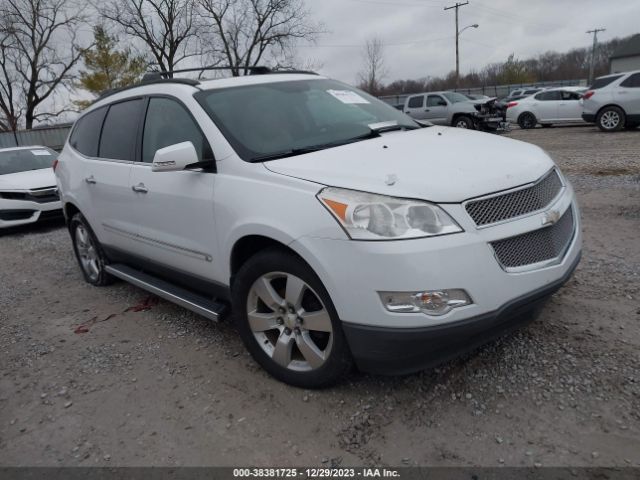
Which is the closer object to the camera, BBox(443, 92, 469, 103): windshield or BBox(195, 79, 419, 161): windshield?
BBox(195, 79, 419, 161): windshield

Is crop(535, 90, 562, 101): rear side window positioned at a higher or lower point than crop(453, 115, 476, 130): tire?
higher

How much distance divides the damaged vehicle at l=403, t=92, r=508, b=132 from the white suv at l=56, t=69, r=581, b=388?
14.3 meters

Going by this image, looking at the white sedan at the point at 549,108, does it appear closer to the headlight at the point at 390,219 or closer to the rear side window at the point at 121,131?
the rear side window at the point at 121,131

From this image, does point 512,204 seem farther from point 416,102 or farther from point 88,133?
point 416,102

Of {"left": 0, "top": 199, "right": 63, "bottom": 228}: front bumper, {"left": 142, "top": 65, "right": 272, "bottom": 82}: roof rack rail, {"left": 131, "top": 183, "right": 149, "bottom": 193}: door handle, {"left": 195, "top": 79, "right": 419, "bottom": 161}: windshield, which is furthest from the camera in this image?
{"left": 0, "top": 199, "right": 63, "bottom": 228}: front bumper

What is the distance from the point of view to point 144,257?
3.95 metres

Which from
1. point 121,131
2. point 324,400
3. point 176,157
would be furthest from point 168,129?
point 324,400

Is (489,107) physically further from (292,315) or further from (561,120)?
(292,315)

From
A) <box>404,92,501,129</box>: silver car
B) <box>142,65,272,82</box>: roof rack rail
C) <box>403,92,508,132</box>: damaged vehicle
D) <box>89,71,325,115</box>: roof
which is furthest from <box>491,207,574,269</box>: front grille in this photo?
<box>404,92,501,129</box>: silver car

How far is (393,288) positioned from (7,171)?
911cm

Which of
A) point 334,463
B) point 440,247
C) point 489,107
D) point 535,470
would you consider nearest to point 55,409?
point 334,463

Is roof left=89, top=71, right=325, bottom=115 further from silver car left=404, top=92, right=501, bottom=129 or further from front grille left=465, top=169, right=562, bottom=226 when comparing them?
silver car left=404, top=92, right=501, bottom=129

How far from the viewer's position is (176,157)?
9.66 ft

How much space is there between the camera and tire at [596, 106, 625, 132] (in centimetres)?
1462
